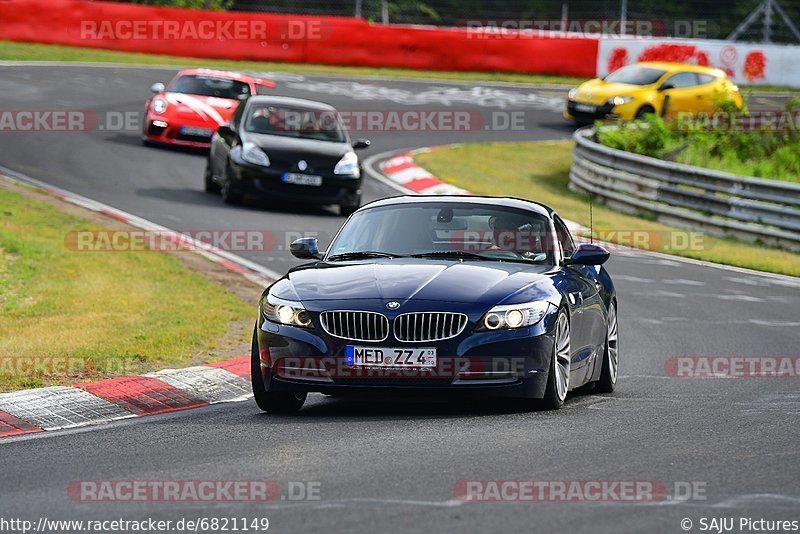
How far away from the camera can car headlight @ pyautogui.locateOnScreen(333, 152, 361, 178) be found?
2086 cm

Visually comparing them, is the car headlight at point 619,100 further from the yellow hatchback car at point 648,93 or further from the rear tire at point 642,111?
the rear tire at point 642,111

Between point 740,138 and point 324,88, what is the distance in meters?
11.9

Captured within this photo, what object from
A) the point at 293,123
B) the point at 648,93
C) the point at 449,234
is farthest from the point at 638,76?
the point at 449,234

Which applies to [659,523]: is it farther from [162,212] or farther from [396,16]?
[396,16]

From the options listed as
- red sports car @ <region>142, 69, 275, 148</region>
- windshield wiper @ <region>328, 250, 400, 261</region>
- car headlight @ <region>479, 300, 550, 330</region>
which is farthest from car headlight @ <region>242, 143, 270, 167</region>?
car headlight @ <region>479, 300, 550, 330</region>

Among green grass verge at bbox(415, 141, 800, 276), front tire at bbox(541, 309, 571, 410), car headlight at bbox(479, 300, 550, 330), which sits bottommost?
green grass verge at bbox(415, 141, 800, 276)

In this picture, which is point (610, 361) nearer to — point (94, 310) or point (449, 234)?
point (449, 234)

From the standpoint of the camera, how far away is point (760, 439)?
7730 mm

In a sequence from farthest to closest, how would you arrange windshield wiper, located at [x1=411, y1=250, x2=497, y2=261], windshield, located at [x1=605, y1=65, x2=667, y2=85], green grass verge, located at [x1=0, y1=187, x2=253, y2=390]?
windshield, located at [x1=605, y1=65, x2=667, y2=85] < green grass verge, located at [x1=0, y1=187, x2=253, y2=390] < windshield wiper, located at [x1=411, y1=250, x2=497, y2=261]

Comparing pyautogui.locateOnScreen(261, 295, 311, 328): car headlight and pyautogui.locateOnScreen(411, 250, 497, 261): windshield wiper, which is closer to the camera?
pyautogui.locateOnScreen(261, 295, 311, 328): car headlight

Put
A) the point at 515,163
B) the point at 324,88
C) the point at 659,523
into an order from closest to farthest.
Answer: the point at 659,523, the point at 515,163, the point at 324,88

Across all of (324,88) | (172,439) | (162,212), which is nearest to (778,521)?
(172,439)

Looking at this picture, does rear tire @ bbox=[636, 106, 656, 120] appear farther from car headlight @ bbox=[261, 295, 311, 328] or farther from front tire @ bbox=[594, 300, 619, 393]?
car headlight @ bbox=[261, 295, 311, 328]

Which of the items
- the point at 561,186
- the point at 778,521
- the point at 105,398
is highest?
the point at 778,521
